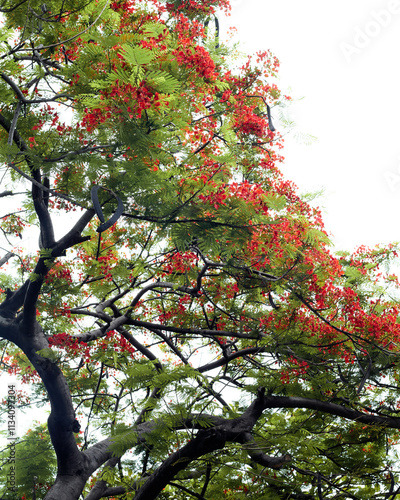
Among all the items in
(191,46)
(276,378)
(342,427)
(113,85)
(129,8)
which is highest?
(129,8)

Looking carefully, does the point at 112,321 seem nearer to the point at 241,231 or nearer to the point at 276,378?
the point at 276,378

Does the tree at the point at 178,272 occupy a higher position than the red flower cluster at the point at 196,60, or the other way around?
the red flower cluster at the point at 196,60

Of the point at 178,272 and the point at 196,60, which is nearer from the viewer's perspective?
the point at 196,60

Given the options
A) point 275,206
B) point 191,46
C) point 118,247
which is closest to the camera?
point 275,206

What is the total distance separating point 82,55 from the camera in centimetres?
400

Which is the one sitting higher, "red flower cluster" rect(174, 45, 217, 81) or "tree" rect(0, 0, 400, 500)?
"red flower cluster" rect(174, 45, 217, 81)

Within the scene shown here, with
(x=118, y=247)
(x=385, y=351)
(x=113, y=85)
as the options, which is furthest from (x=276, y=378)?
(x=113, y=85)

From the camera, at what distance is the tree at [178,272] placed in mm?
3631

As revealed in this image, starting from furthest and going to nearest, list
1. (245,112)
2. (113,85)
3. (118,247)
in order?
(118,247)
(245,112)
(113,85)

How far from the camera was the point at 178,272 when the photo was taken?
6121 millimetres

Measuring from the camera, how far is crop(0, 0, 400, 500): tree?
363 cm

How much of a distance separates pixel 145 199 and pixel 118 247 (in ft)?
10.9

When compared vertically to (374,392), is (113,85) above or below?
above

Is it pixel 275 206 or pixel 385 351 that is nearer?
pixel 275 206
